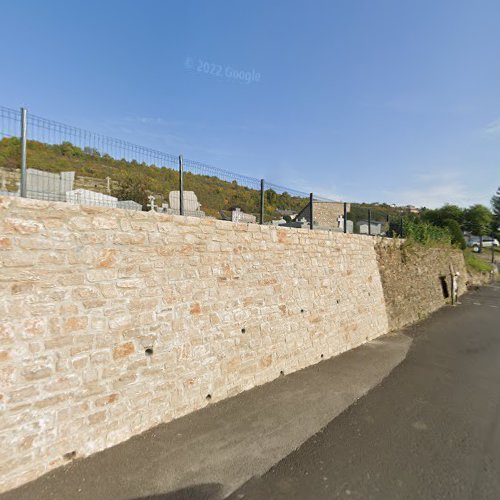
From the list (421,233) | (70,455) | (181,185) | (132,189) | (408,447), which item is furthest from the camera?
(421,233)

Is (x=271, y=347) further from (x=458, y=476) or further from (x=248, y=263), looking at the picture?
(x=458, y=476)

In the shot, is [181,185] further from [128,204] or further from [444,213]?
[444,213]

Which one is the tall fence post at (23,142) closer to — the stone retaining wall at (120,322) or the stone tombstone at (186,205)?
the stone retaining wall at (120,322)

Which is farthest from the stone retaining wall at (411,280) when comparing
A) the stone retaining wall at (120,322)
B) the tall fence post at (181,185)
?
the tall fence post at (181,185)

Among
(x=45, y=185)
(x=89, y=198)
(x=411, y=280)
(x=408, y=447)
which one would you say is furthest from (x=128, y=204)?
(x=411, y=280)

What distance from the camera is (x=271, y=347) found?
529cm

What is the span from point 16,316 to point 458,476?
15.7ft

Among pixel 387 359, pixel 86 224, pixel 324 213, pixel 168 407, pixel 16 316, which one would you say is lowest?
pixel 387 359

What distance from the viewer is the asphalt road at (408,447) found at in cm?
287

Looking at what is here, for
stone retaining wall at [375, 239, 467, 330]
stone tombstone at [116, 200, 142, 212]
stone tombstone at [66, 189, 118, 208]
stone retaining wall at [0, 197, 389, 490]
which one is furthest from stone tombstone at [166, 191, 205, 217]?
stone retaining wall at [375, 239, 467, 330]

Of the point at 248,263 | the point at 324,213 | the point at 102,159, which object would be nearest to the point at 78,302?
the point at 102,159

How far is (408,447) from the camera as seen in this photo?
356 cm

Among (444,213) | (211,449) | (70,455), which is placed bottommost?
A: (211,449)

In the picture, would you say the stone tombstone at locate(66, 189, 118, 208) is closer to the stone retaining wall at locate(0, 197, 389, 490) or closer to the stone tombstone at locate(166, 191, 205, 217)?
the stone retaining wall at locate(0, 197, 389, 490)
